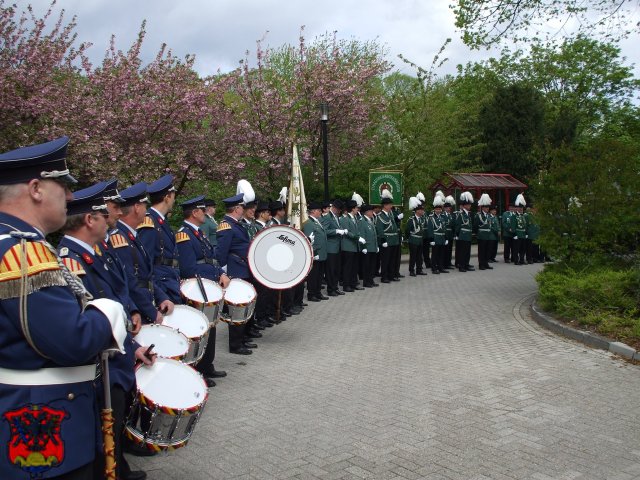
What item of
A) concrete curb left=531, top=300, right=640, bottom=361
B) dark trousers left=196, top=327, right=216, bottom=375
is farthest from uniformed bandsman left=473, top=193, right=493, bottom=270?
dark trousers left=196, top=327, right=216, bottom=375

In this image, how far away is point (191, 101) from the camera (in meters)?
18.4

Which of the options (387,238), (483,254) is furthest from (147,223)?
(483,254)

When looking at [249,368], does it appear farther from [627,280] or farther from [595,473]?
[627,280]

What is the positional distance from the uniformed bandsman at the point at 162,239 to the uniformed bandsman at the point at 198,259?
591 mm

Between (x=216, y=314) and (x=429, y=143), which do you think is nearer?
(x=216, y=314)

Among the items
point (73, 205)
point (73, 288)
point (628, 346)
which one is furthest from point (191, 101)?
point (73, 288)

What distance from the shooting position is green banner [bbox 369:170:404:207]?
20016mm

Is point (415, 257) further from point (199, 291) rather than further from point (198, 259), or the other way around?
point (199, 291)

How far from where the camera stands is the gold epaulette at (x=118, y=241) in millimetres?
5305

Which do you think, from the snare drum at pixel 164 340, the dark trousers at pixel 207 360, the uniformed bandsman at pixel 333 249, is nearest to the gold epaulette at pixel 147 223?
the snare drum at pixel 164 340

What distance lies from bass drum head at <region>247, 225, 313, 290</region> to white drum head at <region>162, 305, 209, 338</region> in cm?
301

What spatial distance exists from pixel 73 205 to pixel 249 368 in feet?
15.3

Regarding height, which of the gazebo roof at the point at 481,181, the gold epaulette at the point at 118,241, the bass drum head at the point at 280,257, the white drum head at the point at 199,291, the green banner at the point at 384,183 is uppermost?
the gazebo roof at the point at 481,181

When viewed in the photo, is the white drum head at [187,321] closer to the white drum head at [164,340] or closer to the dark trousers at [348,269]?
the white drum head at [164,340]
